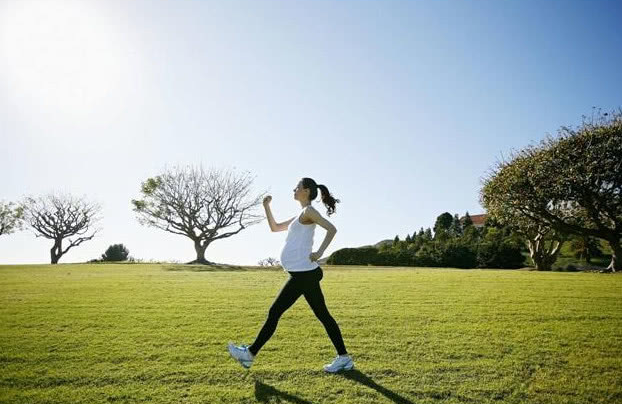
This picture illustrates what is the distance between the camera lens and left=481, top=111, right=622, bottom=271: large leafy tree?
30.9 metres

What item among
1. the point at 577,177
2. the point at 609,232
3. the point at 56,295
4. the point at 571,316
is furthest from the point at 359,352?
the point at 609,232

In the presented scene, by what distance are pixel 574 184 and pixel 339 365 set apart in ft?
110

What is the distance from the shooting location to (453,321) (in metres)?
8.83

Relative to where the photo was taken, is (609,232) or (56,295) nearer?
(56,295)

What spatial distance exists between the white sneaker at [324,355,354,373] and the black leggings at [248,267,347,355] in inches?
3.5

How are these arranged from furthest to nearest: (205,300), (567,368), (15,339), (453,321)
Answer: (205,300), (453,321), (15,339), (567,368)

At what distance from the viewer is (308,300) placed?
5.70m

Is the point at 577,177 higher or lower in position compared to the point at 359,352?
higher

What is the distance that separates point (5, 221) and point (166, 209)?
1231 inches

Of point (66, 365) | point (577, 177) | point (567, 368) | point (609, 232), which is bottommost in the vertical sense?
point (567, 368)

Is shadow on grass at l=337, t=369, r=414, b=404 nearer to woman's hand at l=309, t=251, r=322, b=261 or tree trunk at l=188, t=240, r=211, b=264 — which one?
woman's hand at l=309, t=251, r=322, b=261

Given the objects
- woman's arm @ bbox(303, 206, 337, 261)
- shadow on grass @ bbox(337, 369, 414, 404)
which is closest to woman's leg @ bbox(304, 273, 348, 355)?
shadow on grass @ bbox(337, 369, 414, 404)

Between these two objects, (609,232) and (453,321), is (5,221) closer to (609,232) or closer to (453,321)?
(453,321)

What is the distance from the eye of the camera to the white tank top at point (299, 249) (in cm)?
564
